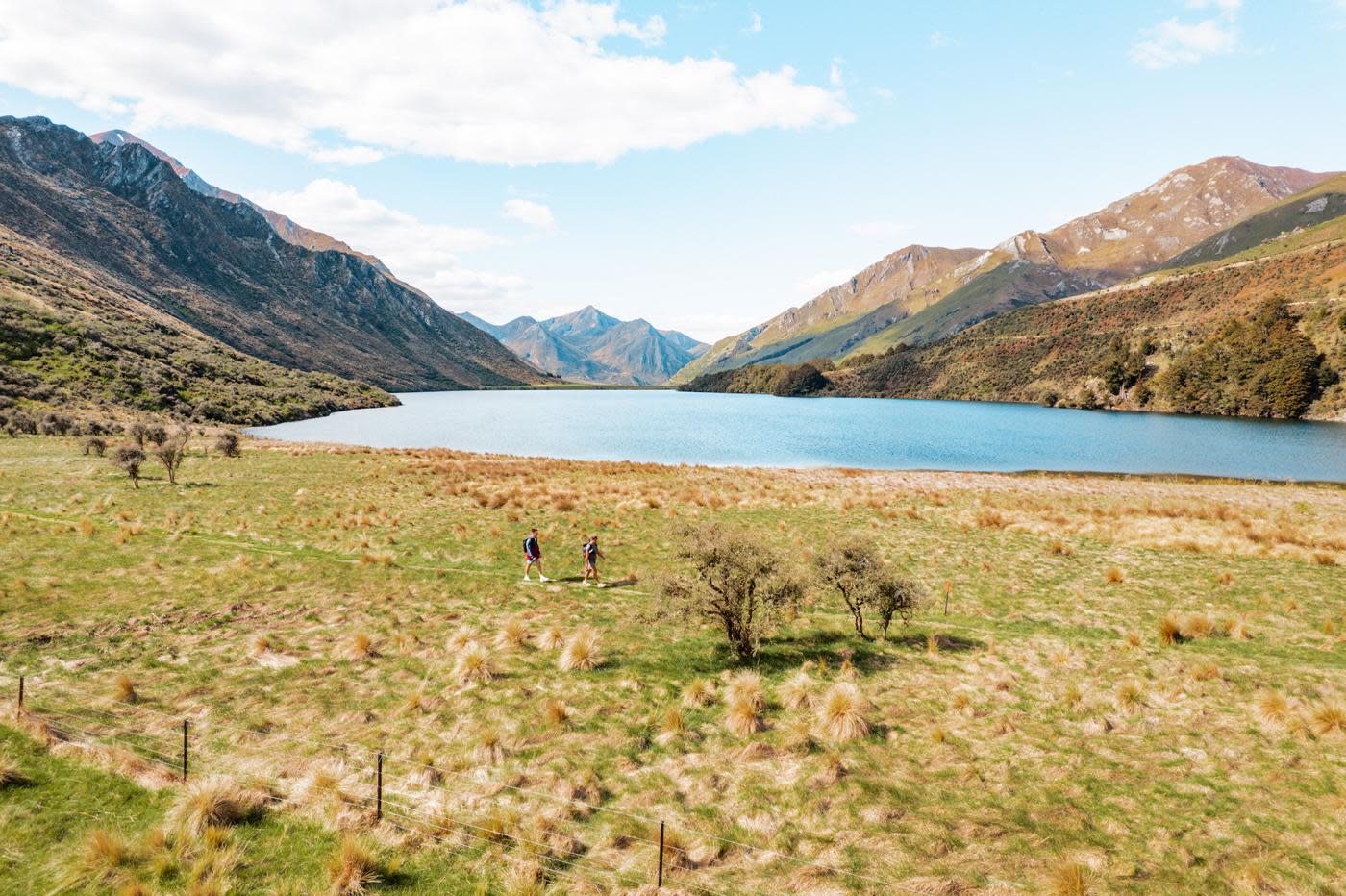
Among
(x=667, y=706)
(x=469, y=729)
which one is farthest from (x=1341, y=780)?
(x=469, y=729)

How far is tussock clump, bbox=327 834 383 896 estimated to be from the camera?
732cm

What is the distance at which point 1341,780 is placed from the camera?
9594 mm

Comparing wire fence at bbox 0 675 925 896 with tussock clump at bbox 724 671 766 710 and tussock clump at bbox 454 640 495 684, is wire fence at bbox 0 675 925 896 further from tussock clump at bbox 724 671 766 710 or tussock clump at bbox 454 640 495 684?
tussock clump at bbox 724 671 766 710

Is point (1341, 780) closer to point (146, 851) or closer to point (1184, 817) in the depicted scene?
point (1184, 817)

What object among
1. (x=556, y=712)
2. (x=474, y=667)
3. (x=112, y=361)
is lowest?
(x=556, y=712)

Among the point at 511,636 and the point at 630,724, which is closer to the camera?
the point at 630,724

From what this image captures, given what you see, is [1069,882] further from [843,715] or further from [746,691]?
[746,691]

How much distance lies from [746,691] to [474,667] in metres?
6.30

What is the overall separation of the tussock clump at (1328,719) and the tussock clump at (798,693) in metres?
9.11

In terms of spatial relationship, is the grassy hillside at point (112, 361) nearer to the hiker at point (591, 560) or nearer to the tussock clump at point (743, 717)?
the hiker at point (591, 560)

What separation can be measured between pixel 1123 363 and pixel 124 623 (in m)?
219

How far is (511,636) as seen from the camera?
15.8 meters

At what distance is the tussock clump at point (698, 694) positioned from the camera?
12958 millimetres

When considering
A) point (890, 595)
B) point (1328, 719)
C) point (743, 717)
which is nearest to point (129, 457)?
point (743, 717)
